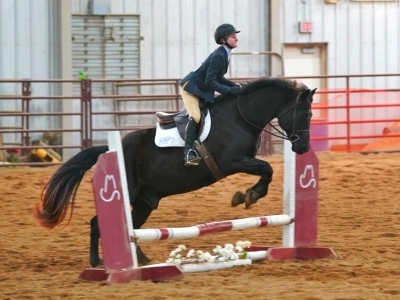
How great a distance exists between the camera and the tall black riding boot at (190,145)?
7930 millimetres

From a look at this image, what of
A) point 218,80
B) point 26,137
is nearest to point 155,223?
point 218,80

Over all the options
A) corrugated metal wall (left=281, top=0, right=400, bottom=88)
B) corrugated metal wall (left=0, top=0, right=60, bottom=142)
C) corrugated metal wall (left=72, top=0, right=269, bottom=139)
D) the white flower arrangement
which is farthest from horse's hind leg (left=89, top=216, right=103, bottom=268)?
corrugated metal wall (left=281, top=0, right=400, bottom=88)

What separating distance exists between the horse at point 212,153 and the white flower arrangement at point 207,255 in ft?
1.26

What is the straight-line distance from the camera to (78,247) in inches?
360

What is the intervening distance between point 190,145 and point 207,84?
1.74ft

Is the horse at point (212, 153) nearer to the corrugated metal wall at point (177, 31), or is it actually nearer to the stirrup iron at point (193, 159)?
the stirrup iron at point (193, 159)

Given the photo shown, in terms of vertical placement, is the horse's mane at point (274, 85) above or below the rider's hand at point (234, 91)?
above

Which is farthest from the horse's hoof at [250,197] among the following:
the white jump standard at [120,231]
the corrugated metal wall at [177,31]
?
the corrugated metal wall at [177,31]

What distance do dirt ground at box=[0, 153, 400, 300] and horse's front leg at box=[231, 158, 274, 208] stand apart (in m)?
0.56

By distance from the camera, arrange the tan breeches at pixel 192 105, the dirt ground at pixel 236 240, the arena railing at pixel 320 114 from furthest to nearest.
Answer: the arena railing at pixel 320 114
the tan breeches at pixel 192 105
the dirt ground at pixel 236 240

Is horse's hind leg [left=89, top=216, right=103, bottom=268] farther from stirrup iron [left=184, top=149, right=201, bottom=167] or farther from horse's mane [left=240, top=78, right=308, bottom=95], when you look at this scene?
horse's mane [left=240, top=78, right=308, bottom=95]

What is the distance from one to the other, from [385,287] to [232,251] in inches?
57.4

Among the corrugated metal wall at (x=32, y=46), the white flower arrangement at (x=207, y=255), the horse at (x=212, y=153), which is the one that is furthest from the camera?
the corrugated metal wall at (x=32, y=46)

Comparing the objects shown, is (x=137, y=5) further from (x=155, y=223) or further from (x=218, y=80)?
(x=218, y=80)
